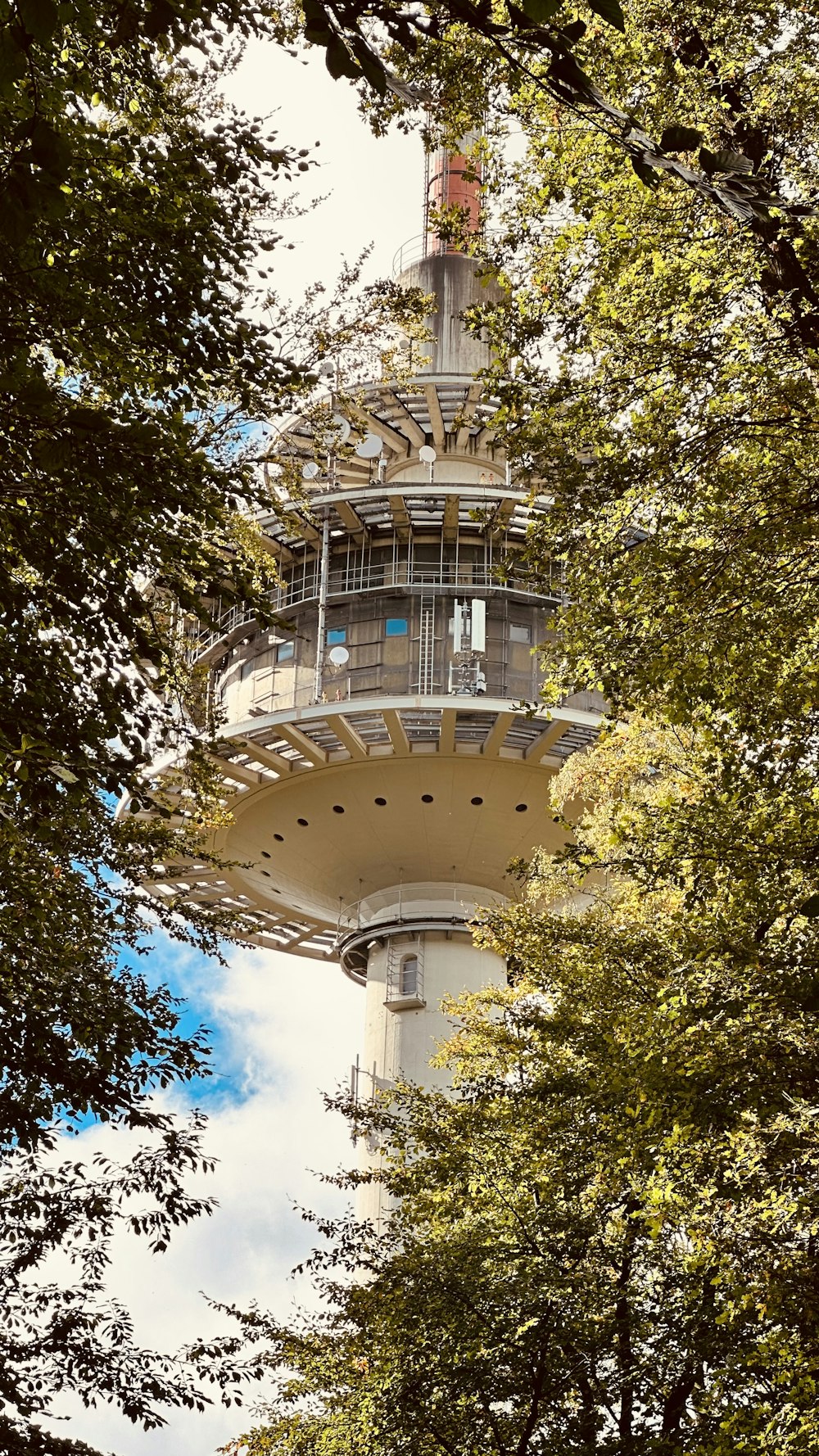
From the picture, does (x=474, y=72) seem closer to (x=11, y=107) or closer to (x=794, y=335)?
(x=794, y=335)

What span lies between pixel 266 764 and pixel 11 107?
17.9 metres

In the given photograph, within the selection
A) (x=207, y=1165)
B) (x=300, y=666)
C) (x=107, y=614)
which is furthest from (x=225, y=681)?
(x=107, y=614)

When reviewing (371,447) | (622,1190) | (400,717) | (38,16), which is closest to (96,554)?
(38,16)

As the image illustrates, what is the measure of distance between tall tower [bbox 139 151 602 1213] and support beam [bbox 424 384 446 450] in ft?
0.16

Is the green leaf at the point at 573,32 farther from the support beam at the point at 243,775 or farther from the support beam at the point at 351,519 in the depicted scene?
the support beam at the point at 243,775

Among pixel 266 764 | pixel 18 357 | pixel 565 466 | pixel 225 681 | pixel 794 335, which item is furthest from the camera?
pixel 225 681

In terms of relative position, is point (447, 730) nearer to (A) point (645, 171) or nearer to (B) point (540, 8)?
(A) point (645, 171)

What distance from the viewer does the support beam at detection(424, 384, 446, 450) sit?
77.6 ft

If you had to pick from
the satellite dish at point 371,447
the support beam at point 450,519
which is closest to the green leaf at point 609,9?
the support beam at point 450,519

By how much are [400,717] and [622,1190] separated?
1317 cm

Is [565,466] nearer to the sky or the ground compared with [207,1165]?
nearer to the sky

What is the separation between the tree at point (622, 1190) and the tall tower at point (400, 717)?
7.70 metres

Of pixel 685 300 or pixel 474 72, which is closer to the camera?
pixel 685 300

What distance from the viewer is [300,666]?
76.0 feet
